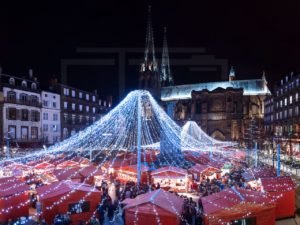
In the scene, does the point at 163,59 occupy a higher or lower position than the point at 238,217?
higher

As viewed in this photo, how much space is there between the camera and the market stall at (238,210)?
29.8 feet

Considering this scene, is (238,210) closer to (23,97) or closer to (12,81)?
(12,81)

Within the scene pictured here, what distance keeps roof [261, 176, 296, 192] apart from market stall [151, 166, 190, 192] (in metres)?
5.67

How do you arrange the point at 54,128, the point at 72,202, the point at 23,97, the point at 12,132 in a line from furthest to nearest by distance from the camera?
the point at 54,128
the point at 23,97
the point at 12,132
the point at 72,202

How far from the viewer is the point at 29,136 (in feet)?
113

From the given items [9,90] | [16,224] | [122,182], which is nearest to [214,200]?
[16,224]

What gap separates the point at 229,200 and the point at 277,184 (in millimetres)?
3888

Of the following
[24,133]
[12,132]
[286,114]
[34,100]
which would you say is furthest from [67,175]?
[286,114]

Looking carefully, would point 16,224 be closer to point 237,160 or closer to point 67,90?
point 237,160

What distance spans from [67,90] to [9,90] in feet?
40.5

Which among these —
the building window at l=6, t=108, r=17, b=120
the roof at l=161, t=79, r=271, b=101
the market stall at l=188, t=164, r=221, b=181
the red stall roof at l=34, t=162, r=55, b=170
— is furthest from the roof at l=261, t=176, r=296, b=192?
the roof at l=161, t=79, r=271, b=101

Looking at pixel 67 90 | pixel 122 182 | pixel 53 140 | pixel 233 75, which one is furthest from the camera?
pixel 233 75

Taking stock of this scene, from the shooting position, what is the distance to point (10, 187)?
1187 centimetres

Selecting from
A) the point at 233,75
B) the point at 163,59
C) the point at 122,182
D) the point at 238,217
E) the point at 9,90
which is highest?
the point at 163,59
